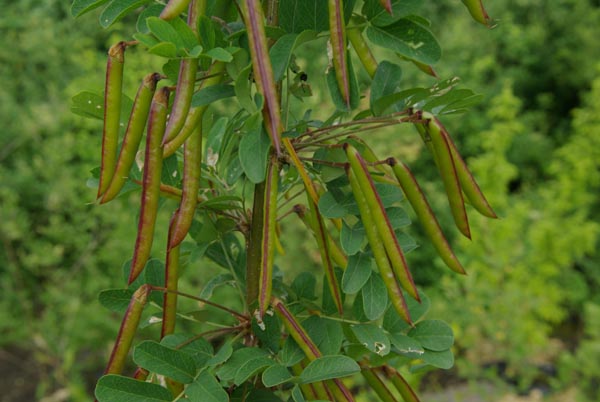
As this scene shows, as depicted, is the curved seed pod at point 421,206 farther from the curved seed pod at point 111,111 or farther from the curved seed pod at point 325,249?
the curved seed pod at point 111,111

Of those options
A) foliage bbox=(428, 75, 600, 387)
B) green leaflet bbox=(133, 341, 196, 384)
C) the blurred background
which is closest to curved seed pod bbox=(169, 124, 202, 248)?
green leaflet bbox=(133, 341, 196, 384)

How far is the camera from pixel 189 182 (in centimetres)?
51

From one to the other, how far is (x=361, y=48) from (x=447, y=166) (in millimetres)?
149

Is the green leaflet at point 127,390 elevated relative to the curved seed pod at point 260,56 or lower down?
lower down

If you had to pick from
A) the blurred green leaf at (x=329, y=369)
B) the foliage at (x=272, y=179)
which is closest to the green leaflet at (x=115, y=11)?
the foliage at (x=272, y=179)

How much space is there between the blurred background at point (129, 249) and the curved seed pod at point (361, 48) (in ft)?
4.27

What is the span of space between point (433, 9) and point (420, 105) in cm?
454

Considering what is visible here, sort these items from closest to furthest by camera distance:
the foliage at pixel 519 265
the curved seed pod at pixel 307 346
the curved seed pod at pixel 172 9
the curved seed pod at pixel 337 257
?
1. the curved seed pod at pixel 172 9
2. the curved seed pod at pixel 307 346
3. the curved seed pod at pixel 337 257
4. the foliage at pixel 519 265

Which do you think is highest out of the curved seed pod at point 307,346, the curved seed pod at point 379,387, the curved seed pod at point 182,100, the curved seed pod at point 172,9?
the curved seed pod at point 172,9

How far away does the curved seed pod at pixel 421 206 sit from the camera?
0.53 m

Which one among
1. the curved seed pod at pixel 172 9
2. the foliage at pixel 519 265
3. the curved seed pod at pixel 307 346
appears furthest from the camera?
the foliage at pixel 519 265

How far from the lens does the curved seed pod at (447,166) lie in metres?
0.51

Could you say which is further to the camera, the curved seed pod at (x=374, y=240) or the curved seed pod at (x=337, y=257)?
the curved seed pod at (x=337, y=257)

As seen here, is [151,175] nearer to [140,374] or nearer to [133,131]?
[133,131]
